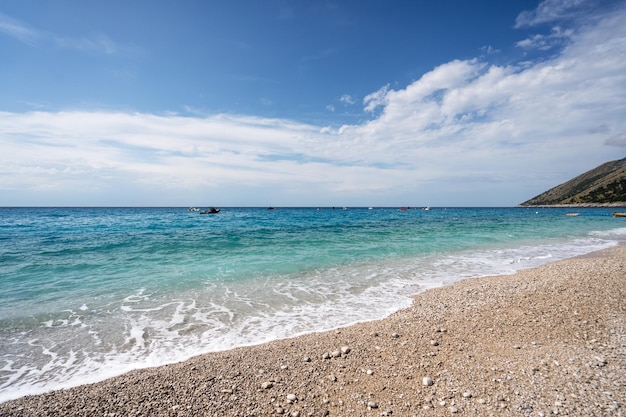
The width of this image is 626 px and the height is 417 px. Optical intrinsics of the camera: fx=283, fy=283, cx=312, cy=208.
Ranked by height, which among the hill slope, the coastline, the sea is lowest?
the sea

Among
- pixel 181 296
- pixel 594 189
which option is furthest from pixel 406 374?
pixel 594 189

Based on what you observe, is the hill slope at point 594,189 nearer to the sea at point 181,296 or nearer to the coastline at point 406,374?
the sea at point 181,296

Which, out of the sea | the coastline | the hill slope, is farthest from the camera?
the hill slope

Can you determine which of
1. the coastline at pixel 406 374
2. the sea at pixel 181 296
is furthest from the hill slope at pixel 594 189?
the coastline at pixel 406 374

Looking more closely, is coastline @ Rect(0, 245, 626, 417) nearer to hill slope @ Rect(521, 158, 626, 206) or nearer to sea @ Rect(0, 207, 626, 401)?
sea @ Rect(0, 207, 626, 401)

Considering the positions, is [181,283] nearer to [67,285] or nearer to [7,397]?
[67,285]

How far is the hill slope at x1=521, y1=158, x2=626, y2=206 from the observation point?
4865 inches

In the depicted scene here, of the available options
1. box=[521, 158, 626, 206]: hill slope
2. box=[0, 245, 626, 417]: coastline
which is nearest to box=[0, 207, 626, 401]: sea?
box=[0, 245, 626, 417]: coastline

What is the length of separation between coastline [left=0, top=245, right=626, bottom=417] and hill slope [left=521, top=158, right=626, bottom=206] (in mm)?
162604

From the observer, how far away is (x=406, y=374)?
520 centimetres

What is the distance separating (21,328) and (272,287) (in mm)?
7744

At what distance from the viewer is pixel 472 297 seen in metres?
9.48

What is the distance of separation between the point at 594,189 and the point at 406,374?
188 meters

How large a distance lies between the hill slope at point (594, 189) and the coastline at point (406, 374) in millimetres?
162604
